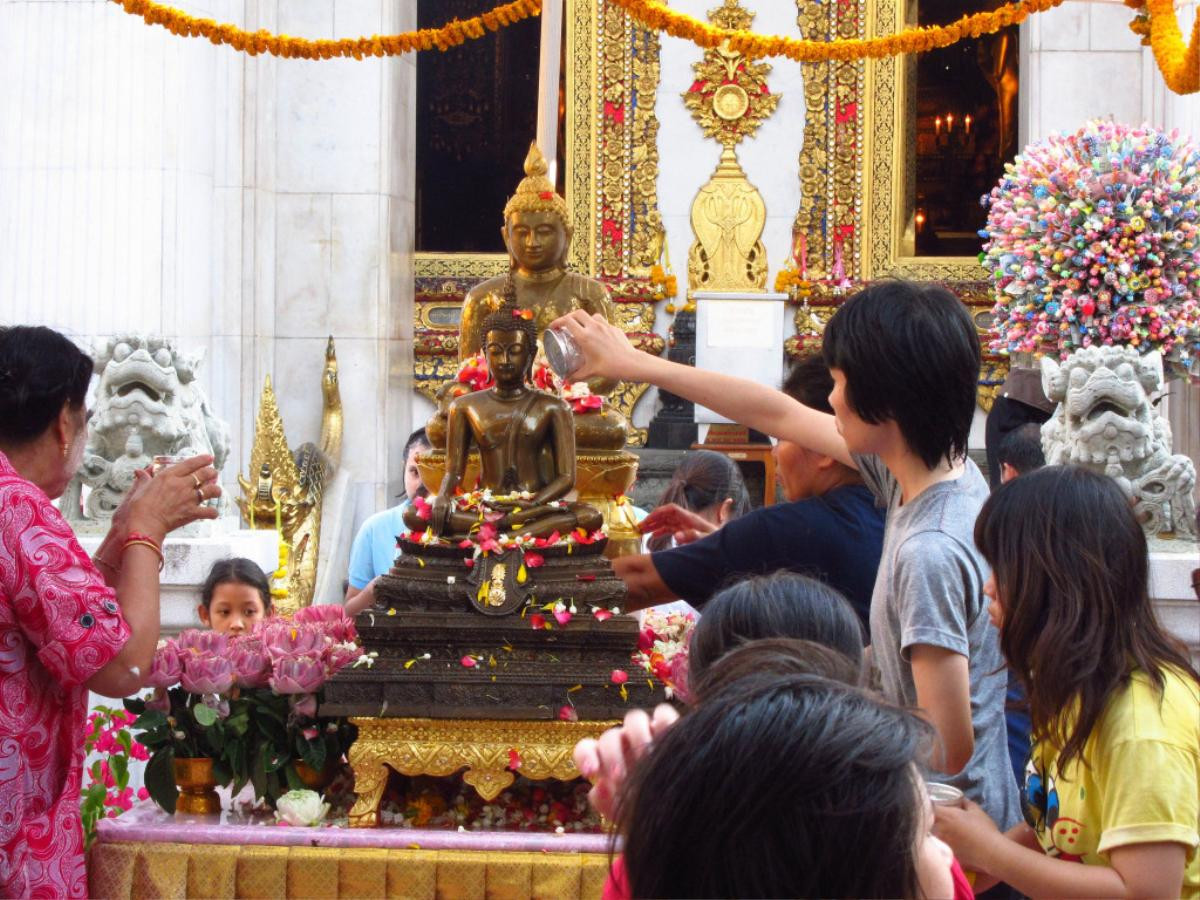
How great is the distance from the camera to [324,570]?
9648 millimetres

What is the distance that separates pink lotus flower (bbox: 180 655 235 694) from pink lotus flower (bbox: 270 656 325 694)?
0.10 metres

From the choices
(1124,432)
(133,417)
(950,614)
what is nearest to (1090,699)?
(950,614)

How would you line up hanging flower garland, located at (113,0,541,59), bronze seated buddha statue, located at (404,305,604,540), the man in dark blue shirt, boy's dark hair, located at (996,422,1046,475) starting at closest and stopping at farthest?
the man in dark blue shirt
bronze seated buddha statue, located at (404,305,604,540)
boy's dark hair, located at (996,422,1046,475)
hanging flower garland, located at (113,0,541,59)

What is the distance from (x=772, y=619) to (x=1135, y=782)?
0.48 meters

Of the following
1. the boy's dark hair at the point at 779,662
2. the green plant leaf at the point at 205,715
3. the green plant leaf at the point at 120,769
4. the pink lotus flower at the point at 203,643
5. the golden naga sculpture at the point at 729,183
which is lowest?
the green plant leaf at the point at 120,769

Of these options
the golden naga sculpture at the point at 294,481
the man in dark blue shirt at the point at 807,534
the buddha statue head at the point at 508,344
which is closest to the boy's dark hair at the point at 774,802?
the man in dark blue shirt at the point at 807,534

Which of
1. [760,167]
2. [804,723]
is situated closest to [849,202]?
[760,167]

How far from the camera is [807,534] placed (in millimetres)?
3277

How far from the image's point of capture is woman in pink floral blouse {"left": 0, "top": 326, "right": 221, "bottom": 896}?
104 inches

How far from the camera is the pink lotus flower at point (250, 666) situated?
11.6ft

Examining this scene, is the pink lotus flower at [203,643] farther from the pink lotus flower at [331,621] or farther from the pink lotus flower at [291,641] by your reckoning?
the pink lotus flower at [331,621]

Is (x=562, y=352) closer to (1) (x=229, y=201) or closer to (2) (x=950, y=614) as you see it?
(2) (x=950, y=614)

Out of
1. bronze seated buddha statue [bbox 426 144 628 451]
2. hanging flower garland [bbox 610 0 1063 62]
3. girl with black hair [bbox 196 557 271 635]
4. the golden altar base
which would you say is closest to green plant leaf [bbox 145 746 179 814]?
the golden altar base

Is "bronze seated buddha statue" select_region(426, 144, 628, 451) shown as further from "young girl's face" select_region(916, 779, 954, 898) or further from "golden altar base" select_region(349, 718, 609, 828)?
"young girl's face" select_region(916, 779, 954, 898)
